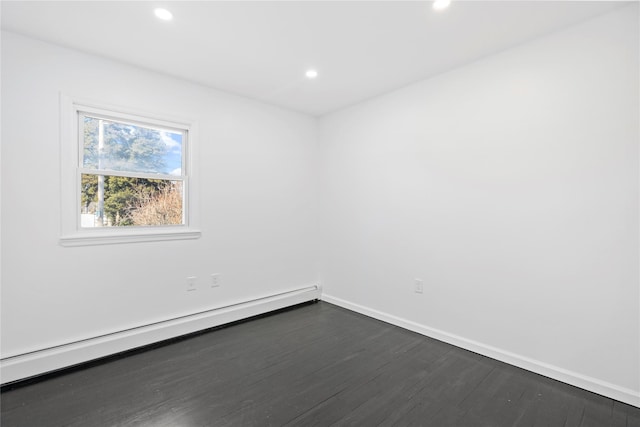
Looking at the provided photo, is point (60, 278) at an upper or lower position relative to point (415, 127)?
lower

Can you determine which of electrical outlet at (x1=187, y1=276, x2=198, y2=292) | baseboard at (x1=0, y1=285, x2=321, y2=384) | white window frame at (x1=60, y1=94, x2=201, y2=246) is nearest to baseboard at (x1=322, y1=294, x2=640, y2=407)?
baseboard at (x1=0, y1=285, x2=321, y2=384)

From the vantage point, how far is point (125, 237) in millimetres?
2648

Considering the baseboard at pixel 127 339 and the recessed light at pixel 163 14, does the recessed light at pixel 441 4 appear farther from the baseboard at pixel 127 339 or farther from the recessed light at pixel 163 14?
the baseboard at pixel 127 339

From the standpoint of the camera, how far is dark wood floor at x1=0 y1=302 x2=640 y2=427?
179cm

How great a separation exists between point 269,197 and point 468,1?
2.62 metres

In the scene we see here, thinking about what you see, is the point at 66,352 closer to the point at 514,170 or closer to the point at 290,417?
the point at 290,417

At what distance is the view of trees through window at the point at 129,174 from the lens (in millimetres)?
2568

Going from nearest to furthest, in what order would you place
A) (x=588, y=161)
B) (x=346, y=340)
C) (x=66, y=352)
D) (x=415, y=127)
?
(x=588, y=161) → (x=66, y=352) → (x=346, y=340) → (x=415, y=127)

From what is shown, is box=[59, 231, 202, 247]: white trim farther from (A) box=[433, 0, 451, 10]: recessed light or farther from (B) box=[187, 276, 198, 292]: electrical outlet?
(A) box=[433, 0, 451, 10]: recessed light

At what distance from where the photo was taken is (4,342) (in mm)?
2145

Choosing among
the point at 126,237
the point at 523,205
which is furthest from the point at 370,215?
the point at 126,237

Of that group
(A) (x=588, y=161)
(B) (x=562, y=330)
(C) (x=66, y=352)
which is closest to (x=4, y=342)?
(C) (x=66, y=352)

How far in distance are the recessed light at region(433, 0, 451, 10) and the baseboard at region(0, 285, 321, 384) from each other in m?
3.18

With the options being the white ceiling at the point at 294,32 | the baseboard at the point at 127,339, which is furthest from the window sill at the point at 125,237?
the white ceiling at the point at 294,32
